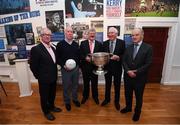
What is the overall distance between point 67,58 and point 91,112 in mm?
1165

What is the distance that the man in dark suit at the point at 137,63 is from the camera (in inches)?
120

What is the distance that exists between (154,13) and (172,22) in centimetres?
48

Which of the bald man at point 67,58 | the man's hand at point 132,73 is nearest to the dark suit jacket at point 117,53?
the man's hand at point 132,73

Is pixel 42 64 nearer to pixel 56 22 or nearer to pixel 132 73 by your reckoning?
pixel 132 73

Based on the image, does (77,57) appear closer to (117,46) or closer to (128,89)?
(117,46)

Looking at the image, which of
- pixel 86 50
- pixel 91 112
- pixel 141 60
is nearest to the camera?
pixel 141 60

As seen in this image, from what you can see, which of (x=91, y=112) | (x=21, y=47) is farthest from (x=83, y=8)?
(x=91, y=112)

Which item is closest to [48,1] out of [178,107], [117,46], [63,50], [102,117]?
[63,50]

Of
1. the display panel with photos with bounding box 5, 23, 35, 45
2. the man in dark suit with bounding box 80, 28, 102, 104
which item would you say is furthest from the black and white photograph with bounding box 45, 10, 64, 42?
the man in dark suit with bounding box 80, 28, 102, 104

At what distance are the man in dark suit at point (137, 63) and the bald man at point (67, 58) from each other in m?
0.90

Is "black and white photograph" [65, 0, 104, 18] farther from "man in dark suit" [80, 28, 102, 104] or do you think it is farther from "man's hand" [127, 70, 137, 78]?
"man's hand" [127, 70, 137, 78]

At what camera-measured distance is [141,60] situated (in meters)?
3.09

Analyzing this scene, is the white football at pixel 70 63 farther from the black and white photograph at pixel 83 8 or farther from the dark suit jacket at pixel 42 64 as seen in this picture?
the black and white photograph at pixel 83 8

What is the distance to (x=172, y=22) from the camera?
450cm
